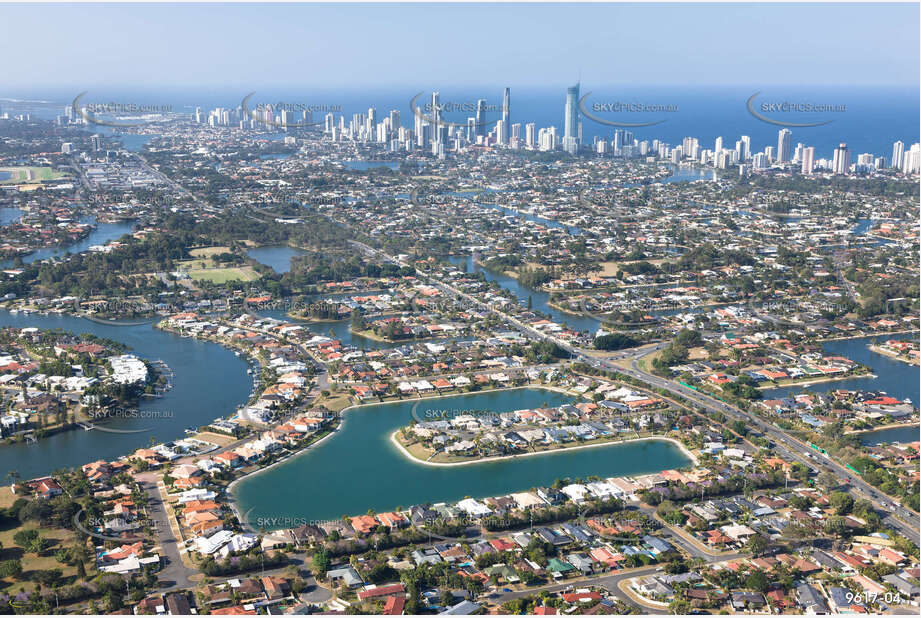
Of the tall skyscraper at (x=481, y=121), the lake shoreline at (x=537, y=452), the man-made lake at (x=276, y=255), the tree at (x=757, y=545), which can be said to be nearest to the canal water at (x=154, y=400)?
the lake shoreline at (x=537, y=452)

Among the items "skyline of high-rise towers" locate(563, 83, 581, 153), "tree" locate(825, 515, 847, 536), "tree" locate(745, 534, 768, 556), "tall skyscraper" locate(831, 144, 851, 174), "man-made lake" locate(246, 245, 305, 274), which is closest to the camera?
"tree" locate(745, 534, 768, 556)

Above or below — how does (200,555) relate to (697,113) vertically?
below

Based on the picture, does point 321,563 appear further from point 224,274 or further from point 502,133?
point 502,133

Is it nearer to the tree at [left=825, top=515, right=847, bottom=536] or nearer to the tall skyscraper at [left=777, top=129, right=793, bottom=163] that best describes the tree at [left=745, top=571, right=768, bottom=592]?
the tree at [left=825, top=515, right=847, bottom=536]

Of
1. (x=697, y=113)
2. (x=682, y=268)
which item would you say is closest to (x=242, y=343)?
(x=682, y=268)

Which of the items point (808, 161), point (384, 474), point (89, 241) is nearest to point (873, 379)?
point (384, 474)

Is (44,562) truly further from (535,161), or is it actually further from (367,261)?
(535,161)

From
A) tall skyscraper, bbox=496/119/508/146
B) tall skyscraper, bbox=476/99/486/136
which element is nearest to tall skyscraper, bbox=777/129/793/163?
tall skyscraper, bbox=496/119/508/146
